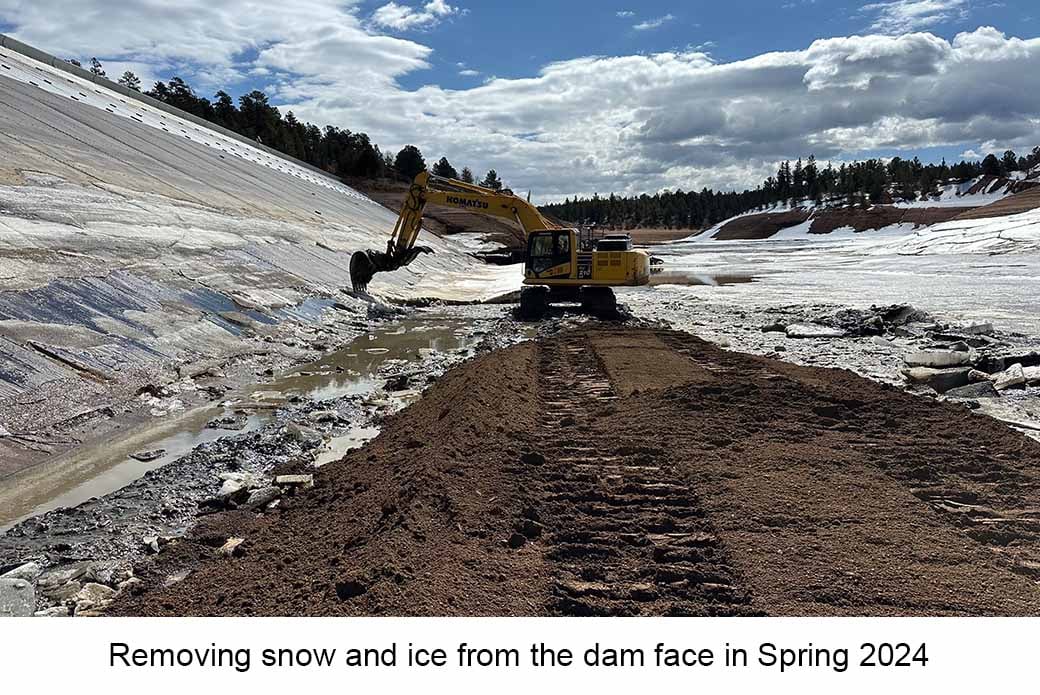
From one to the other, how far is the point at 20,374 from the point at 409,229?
40.4 ft

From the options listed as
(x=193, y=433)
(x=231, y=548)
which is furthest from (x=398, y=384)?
(x=231, y=548)

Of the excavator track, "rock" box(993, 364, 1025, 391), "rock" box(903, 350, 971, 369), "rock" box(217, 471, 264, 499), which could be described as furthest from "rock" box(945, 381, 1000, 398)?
"rock" box(217, 471, 264, 499)

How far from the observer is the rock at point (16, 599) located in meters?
4.43

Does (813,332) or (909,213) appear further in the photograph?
(909,213)

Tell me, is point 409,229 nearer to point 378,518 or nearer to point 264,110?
point 378,518

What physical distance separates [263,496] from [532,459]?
241 cm

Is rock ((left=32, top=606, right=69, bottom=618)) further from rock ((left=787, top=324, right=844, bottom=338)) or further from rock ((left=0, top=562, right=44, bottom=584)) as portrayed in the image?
rock ((left=787, top=324, right=844, bottom=338))

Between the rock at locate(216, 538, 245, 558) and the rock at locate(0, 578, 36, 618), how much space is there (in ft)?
3.73

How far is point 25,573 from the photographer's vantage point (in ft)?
15.9

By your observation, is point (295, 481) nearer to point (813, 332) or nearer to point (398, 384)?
point (398, 384)

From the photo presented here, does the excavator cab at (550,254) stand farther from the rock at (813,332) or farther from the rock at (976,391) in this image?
the rock at (976,391)

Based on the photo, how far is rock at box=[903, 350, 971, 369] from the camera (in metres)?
10.6

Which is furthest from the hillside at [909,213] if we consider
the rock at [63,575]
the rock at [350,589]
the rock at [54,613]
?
the rock at [54,613]
